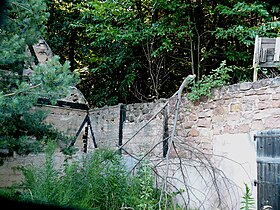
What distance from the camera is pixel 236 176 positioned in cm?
415

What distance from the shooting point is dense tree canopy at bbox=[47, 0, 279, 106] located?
5.83m

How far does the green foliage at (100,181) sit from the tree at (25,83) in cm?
44

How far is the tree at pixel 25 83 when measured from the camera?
3.26 meters

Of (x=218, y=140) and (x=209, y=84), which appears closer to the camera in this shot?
(x=218, y=140)

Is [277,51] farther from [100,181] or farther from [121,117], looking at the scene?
[121,117]

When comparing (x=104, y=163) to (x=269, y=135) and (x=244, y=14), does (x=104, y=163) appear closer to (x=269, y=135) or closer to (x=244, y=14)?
(x=269, y=135)

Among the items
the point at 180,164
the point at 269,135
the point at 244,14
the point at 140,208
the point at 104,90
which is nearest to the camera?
the point at 140,208

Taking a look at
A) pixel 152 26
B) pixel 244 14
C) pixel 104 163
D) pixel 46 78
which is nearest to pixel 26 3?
pixel 46 78

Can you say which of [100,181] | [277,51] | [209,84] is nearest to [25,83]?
[100,181]

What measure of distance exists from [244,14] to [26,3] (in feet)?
11.8

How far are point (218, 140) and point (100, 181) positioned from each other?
59.4 inches

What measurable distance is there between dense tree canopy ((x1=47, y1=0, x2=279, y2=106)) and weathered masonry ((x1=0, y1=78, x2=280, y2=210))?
56.0 inches

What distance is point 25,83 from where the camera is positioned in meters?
3.39

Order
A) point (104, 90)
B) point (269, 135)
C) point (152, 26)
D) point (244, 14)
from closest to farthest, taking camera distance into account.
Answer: point (269, 135), point (244, 14), point (152, 26), point (104, 90)
